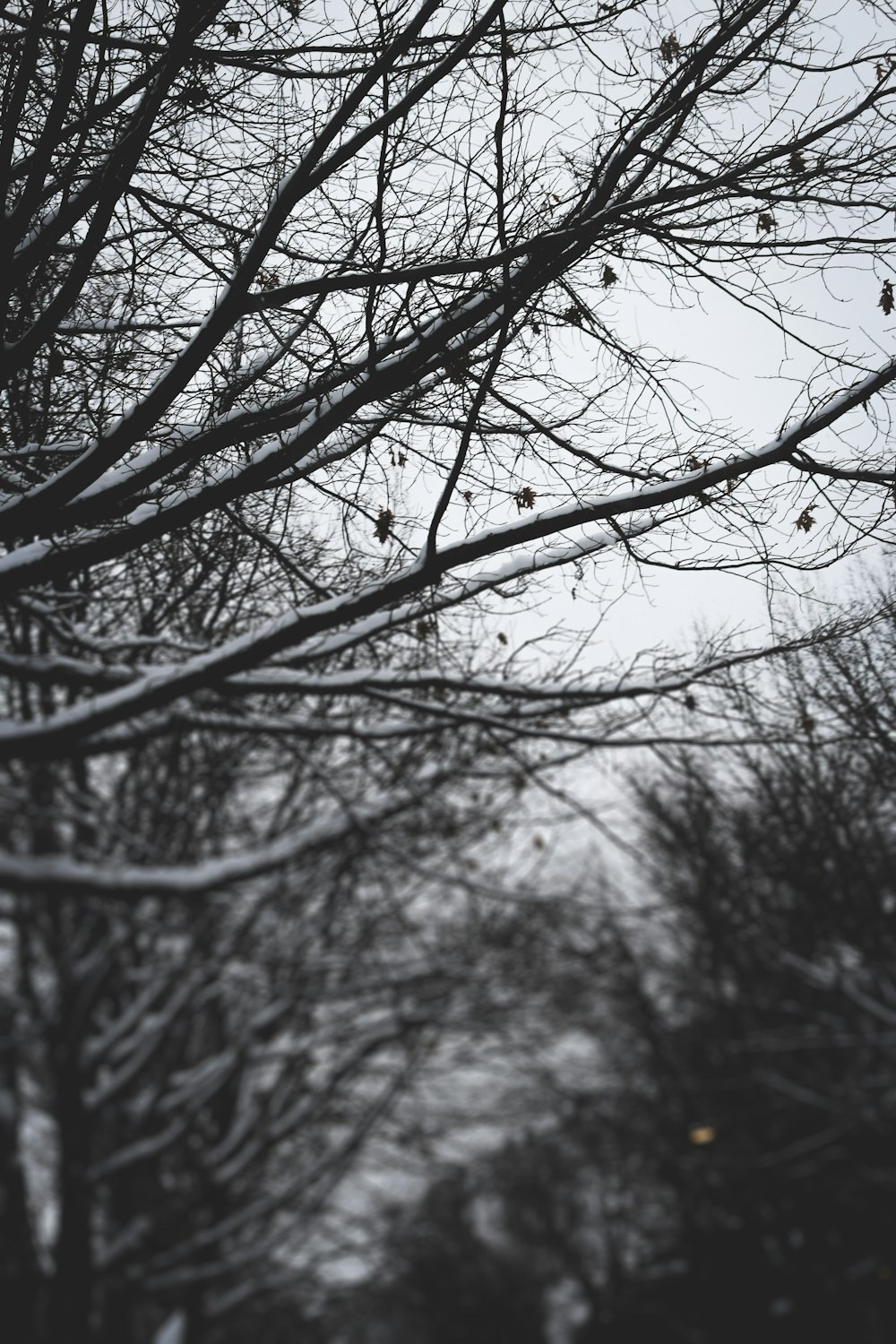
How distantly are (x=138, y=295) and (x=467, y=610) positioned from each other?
6.23 ft

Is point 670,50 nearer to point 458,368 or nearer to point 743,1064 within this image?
point 458,368

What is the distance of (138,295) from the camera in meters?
3.71

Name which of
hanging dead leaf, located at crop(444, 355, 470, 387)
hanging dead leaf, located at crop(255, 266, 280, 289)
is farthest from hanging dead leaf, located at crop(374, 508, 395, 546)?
hanging dead leaf, located at crop(255, 266, 280, 289)

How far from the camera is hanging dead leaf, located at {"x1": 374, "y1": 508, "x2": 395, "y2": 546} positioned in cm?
384

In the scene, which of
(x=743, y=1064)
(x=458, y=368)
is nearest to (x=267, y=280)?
(x=458, y=368)

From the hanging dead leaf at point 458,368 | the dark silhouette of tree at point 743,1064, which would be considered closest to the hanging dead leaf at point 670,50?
the hanging dead leaf at point 458,368

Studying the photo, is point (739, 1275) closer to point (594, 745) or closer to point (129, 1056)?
point (129, 1056)

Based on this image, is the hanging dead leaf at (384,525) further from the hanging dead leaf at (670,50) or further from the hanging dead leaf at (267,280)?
the hanging dead leaf at (670,50)

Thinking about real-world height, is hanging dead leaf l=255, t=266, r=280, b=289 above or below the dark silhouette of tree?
above

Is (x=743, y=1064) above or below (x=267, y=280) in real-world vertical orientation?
below

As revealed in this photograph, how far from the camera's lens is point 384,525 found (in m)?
3.87

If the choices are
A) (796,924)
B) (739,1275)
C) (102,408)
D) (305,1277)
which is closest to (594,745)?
(102,408)

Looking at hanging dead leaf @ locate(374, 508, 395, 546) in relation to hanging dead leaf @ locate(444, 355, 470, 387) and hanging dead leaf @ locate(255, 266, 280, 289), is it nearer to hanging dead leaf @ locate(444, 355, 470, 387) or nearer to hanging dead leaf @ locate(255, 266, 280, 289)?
hanging dead leaf @ locate(444, 355, 470, 387)

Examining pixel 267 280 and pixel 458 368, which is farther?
pixel 267 280
